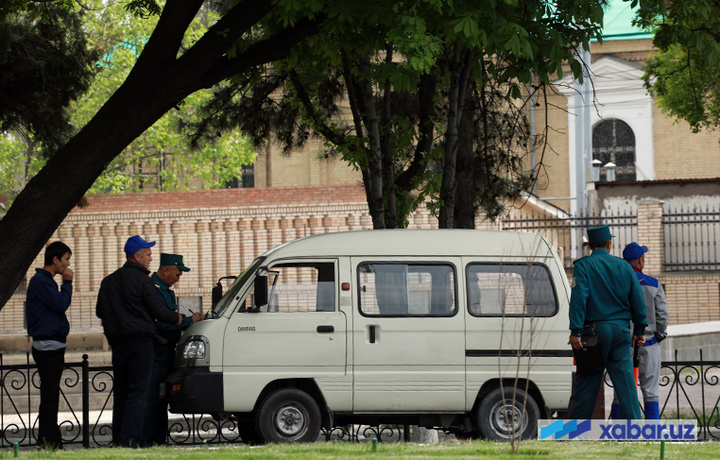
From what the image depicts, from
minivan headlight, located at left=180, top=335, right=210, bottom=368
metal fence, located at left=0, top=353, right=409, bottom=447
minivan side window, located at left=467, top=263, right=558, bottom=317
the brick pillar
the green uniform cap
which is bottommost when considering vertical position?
metal fence, located at left=0, top=353, right=409, bottom=447

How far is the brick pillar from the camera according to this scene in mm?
23391

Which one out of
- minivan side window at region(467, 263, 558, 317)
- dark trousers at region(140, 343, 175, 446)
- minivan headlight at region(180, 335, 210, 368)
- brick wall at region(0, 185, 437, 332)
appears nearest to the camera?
minivan headlight at region(180, 335, 210, 368)

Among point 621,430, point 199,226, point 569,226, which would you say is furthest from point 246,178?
point 621,430

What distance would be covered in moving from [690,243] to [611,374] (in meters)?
17.3

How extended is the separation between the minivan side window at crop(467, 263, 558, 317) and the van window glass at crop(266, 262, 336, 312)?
1.32 meters

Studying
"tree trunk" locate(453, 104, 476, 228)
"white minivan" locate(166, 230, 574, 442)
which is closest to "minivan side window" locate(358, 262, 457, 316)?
"white minivan" locate(166, 230, 574, 442)

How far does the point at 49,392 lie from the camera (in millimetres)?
8844

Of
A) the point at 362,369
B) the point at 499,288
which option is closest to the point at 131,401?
the point at 362,369

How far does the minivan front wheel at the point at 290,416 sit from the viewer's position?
28.8 feet

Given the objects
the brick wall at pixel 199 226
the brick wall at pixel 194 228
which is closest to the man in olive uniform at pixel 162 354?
the brick wall at pixel 199 226

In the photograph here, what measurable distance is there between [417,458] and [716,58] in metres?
4.86

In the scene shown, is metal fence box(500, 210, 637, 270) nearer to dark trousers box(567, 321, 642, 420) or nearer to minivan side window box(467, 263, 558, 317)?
minivan side window box(467, 263, 558, 317)

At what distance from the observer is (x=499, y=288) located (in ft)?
29.6

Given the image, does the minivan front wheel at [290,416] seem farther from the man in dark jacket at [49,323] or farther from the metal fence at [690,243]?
the metal fence at [690,243]
